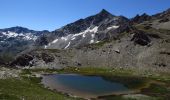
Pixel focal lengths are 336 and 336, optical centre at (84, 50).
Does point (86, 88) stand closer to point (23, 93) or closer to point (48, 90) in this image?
point (48, 90)

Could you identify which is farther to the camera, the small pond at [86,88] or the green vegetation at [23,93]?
the small pond at [86,88]

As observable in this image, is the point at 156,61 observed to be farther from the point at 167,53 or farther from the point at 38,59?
the point at 38,59

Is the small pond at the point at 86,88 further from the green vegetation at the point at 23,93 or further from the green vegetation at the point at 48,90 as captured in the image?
the green vegetation at the point at 23,93

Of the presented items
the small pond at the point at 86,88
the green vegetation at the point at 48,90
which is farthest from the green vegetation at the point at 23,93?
the small pond at the point at 86,88

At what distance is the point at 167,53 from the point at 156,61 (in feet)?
50.0

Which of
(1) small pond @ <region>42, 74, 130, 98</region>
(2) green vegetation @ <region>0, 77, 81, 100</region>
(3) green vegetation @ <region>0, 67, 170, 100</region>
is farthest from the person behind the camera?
(1) small pond @ <region>42, 74, 130, 98</region>

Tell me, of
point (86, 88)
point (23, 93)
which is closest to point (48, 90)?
point (86, 88)

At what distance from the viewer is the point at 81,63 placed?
193875 millimetres

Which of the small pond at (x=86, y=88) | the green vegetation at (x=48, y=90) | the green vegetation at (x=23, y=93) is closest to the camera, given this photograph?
the green vegetation at (x=23, y=93)

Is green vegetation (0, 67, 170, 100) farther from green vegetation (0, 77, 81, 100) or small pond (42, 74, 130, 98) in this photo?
small pond (42, 74, 130, 98)

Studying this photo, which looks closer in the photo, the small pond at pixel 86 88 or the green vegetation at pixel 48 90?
the green vegetation at pixel 48 90

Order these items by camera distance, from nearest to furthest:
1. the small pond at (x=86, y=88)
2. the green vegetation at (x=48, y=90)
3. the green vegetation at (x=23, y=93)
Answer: the green vegetation at (x=23, y=93), the green vegetation at (x=48, y=90), the small pond at (x=86, y=88)

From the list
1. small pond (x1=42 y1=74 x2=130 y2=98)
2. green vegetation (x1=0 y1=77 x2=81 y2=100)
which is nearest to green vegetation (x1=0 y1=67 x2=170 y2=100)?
green vegetation (x1=0 y1=77 x2=81 y2=100)

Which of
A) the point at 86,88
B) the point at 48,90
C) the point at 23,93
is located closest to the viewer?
the point at 23,93
